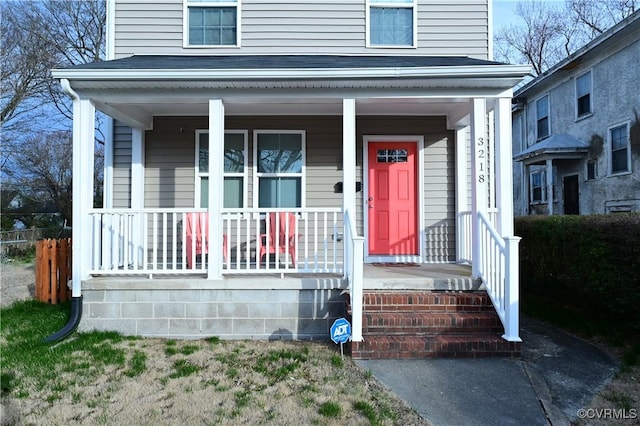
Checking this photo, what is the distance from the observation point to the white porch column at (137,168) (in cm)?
580

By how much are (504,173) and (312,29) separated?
150 inches

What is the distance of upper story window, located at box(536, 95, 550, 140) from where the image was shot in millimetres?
13242

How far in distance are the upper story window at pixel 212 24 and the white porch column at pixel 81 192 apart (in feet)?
8.03

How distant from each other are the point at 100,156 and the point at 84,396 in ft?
55.4

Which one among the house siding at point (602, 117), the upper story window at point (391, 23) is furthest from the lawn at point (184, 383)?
the house siding at point (602, 117)

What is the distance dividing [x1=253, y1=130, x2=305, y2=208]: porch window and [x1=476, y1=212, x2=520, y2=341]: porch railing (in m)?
2.77

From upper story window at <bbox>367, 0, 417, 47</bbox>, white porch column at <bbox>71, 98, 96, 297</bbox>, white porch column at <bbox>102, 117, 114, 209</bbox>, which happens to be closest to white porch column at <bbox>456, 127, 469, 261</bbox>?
upper story window at <bbox>367, 0, 417, 47</bbox>

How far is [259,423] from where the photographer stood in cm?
261

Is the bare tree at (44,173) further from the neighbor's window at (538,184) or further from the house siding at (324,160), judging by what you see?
the neighbor's window at (538,184)

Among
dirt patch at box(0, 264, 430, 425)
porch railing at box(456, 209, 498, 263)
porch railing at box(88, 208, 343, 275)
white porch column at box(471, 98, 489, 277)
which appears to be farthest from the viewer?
porch railing at box(456, 209, 498, 263)

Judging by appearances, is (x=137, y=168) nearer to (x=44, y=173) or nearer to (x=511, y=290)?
(x=511, y=290)

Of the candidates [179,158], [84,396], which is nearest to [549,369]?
[84,396]

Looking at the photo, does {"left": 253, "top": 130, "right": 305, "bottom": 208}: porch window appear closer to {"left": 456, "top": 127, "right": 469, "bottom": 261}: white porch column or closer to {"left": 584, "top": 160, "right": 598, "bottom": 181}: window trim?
{"left": 456, "top": 127, "right": 469, "bottom": 261}: white porch column

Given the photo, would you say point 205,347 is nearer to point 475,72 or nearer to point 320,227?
point 320,227
